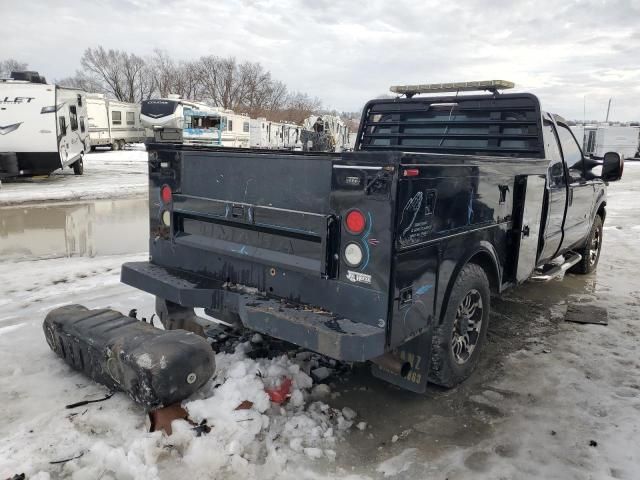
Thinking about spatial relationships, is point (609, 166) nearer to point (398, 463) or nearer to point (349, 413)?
point (349, 413)

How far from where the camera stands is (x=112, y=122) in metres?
31.9

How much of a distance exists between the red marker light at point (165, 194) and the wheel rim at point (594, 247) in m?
5.89

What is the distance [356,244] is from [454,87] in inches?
128

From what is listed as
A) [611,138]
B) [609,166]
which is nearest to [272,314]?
[609,166]

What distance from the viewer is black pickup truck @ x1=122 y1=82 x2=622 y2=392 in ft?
9.46

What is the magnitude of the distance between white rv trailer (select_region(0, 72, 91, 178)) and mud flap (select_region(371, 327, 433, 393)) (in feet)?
52.1

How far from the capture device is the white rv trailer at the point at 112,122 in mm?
29906

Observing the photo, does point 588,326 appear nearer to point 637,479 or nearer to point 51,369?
point 637,479

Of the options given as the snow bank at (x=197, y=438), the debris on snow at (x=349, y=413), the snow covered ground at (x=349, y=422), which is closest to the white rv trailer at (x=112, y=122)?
the snow covered ground at (x=349, y=422)

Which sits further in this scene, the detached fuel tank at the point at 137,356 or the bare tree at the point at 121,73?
the bare tree at the point at 121,73

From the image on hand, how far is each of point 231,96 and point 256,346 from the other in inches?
2807

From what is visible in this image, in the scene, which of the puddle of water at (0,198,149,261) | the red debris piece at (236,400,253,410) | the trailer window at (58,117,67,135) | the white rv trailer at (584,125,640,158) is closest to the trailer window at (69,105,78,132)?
the trailer window at (58,117,67,135)

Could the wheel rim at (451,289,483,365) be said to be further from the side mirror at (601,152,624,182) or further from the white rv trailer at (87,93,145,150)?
the white rv trailer at (87,93,145,150)

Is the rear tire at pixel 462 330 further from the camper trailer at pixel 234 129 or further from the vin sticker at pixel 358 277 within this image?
the camper trailer at pixel 234 129
